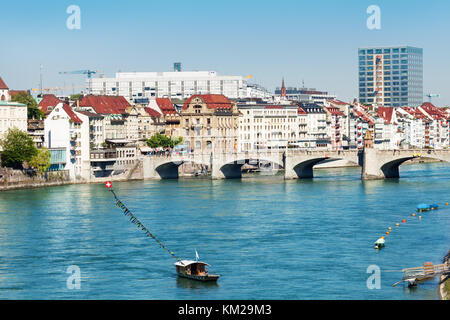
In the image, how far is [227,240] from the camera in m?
55.2

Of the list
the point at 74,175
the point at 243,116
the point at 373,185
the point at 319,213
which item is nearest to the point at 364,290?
the point at 319,213

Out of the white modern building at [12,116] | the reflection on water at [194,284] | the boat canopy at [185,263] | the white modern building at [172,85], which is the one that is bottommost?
the reflection on water at [194,284]

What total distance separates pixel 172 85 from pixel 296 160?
301ft

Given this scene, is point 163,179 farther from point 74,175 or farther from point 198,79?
point 198,79

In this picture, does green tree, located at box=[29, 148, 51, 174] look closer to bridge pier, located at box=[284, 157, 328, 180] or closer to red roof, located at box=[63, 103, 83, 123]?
red roof, located at box=[63, 103, 83, 123]

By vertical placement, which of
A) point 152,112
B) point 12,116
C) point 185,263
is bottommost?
point 185,263

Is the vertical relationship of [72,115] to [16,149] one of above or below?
above

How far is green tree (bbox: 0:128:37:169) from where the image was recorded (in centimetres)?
9562

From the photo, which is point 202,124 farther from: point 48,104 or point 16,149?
point 16,149

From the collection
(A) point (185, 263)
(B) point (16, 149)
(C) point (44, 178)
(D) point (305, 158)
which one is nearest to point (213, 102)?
(D) point (305, 158)

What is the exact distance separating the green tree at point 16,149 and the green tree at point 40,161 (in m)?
0.39

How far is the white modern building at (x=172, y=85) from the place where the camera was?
192250 mm

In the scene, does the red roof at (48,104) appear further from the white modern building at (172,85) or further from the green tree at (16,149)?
the white modern building at (172,85)

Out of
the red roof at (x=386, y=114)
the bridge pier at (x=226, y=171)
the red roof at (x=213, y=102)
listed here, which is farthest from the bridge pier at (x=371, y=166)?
the red roof at (x=386, y=114)
